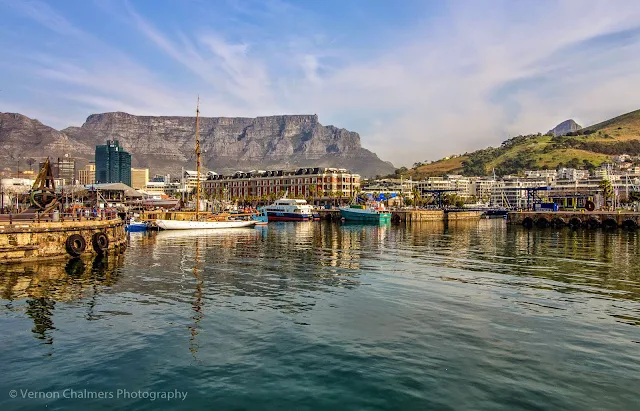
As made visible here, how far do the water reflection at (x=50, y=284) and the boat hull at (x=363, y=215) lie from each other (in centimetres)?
9014

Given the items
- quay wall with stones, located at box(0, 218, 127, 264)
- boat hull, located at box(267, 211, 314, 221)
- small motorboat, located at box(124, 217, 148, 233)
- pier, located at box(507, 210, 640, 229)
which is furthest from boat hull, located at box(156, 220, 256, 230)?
pier, located at box(507, 210, 640, 229)

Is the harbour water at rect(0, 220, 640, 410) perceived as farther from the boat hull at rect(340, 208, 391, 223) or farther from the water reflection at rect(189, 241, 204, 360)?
the boat hull at rect(340, 208, 391, 223)

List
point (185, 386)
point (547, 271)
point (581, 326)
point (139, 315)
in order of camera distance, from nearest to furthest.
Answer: point (185, 386) < point (581, 326) < point (139, 315) < point (547, 271)

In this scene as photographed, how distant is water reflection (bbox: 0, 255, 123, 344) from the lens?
67.8 feet

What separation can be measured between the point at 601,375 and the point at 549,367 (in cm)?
→ 145

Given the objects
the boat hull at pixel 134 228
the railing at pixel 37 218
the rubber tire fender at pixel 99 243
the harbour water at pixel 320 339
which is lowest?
the harbour water at pixel 320 339

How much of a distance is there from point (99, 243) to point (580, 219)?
333 ft

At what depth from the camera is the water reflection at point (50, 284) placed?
20.7 m

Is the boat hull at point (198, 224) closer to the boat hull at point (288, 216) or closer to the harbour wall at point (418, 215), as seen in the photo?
the boat hull at point (288, 216)

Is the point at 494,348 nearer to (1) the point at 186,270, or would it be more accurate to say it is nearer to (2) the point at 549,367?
(2) the point at 549,367

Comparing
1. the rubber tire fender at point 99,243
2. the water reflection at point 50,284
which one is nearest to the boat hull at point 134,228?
the rubber tire fender at point 99,243

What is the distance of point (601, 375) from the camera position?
13.8 meters

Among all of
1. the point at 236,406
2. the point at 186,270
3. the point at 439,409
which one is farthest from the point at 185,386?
the point at 186,270

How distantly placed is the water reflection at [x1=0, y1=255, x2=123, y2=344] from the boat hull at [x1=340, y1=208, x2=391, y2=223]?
296 feet
